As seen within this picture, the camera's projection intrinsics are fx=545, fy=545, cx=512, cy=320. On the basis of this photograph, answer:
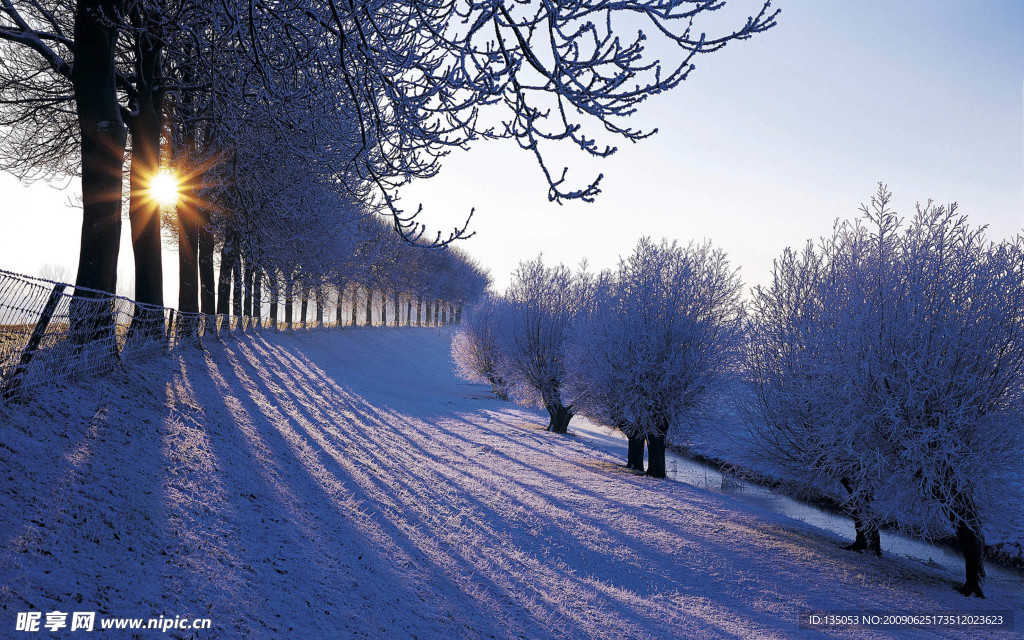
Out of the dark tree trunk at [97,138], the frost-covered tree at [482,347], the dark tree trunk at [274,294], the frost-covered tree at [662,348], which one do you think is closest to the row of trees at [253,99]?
the dark tree trunk at [97,138]

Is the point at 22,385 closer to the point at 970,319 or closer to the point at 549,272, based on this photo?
the point at 970,319

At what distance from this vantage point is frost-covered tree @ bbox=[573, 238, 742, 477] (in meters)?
17.8

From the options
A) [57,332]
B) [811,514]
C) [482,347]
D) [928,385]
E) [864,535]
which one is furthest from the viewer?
[482,347]

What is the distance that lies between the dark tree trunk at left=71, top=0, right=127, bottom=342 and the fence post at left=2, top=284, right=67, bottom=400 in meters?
1.69

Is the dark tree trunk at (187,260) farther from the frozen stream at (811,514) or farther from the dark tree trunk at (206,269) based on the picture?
the frozen stream at (811,514)

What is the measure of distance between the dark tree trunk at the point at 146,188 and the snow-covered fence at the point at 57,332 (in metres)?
1.48

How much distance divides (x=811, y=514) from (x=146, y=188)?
20.4 m

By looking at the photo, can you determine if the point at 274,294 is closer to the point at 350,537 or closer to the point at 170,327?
the point at 170,327

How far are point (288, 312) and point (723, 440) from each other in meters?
29.6

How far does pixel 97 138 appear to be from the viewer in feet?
28.2

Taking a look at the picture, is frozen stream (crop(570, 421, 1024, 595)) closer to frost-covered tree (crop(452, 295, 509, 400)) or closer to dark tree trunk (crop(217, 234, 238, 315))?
frost-covered tree (crop(452, 295, 509, 400))

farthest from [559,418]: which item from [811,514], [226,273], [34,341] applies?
[34,341]

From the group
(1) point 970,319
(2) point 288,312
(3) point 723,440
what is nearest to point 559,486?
(3) point 723,440

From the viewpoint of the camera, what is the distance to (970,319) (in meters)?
10.6
